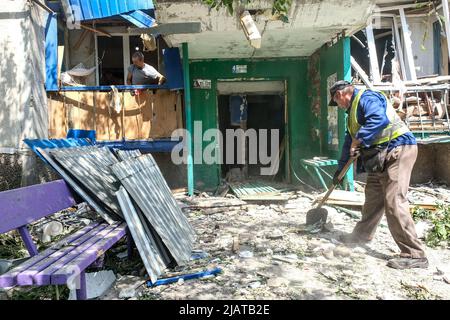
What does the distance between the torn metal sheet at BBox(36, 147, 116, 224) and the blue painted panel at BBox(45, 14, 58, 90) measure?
12.3 ft

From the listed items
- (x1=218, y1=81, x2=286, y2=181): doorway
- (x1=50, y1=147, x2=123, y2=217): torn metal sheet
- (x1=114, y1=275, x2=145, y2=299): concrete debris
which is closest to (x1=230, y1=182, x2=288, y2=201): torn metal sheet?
(x1=218, y1=81, x2=286, y2=181): doorway

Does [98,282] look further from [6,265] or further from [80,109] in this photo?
[80,109]

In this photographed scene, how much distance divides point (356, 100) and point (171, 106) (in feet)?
13.8

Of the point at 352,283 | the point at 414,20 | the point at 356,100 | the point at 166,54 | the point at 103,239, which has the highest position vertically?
the point at 414,20

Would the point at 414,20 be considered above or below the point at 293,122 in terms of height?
above

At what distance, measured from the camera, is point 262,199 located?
6.84 m

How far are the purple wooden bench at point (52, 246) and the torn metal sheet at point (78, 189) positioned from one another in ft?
0.22

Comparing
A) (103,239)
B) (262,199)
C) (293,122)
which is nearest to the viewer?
(103,239)

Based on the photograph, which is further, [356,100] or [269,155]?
[269,155]

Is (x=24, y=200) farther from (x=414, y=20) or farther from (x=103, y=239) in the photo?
(x=414, y=20)

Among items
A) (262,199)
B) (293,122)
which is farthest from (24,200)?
(293,122)

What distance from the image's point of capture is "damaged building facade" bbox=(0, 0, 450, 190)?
654 centimetres

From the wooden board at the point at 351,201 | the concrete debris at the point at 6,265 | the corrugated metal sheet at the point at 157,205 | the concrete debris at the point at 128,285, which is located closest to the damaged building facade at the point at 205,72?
the wooden board at the point at 351,201

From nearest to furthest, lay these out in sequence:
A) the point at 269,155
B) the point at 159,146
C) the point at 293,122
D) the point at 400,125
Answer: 1. the point at 400,125
2. the point at 159,146
3. the point at 293,122
4. the point at 269,155
